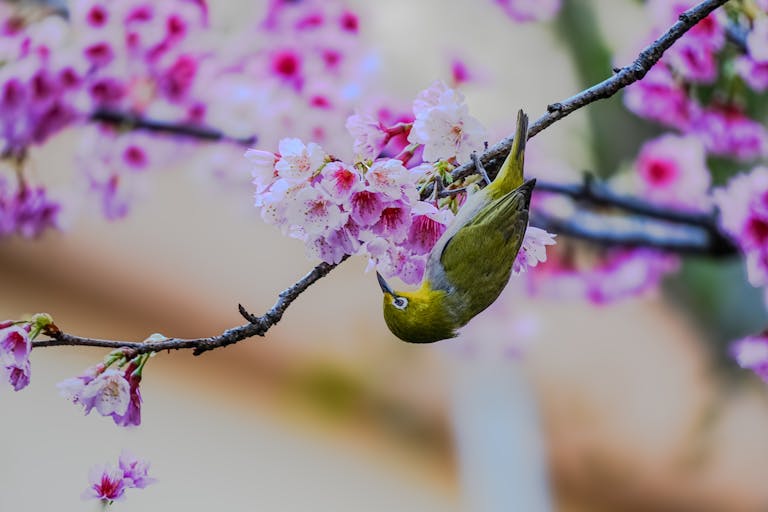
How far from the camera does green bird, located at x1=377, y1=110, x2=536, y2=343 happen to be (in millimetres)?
348

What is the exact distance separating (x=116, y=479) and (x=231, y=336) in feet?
0.28

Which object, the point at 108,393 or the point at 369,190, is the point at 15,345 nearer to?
the point at 108,393

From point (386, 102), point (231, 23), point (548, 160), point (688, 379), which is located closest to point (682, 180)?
point (548, 160)

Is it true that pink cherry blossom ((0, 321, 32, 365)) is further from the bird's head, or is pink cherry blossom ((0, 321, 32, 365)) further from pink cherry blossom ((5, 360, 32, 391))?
the bird's head

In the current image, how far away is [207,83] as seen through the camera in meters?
0.92

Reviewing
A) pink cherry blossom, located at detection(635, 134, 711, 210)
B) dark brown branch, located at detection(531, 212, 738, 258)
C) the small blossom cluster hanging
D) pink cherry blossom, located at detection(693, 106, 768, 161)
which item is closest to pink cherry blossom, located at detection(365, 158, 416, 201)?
the small blossom cluster hanging

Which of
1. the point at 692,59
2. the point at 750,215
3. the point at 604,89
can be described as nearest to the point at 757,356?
the point at 750,215

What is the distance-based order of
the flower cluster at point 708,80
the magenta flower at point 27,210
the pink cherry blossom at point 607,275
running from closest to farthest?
the flower cluster at point 708,80 → the magenta flower at point 27,210 → the pink cherry blossom at point 607,275

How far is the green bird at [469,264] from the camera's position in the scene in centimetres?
35

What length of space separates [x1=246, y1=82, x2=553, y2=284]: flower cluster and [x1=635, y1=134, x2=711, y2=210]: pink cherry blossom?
0.71m

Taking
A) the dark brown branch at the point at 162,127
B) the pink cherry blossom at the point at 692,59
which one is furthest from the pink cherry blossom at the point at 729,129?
the dark brown branch at the point at 162,127

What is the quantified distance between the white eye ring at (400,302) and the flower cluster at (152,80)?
0.49 metres

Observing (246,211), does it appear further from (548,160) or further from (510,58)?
(510,58)

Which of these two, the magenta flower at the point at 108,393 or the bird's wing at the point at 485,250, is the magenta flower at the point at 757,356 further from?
the magenta flower at the point at 108,393
